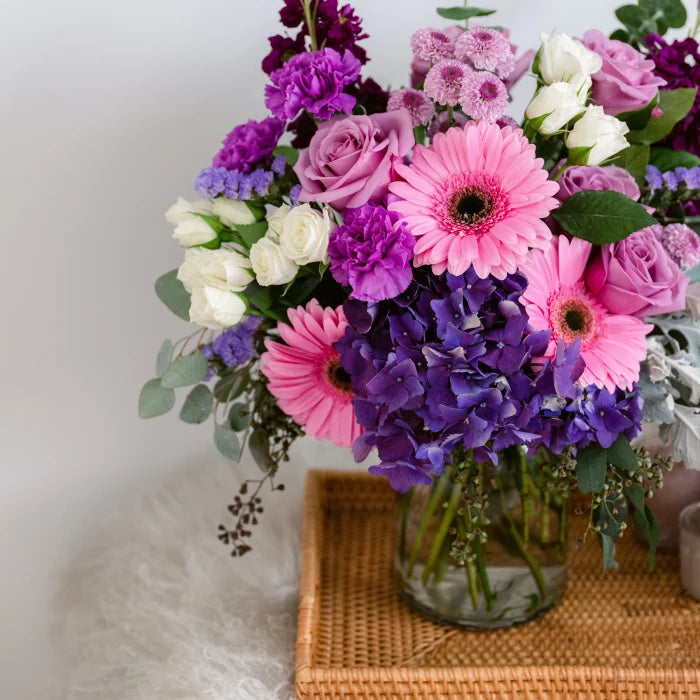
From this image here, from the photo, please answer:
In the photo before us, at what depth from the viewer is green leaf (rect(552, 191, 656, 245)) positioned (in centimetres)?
72

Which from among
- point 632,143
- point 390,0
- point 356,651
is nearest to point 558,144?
point 632,143

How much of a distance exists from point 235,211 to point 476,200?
218 mm

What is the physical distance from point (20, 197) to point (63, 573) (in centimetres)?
51

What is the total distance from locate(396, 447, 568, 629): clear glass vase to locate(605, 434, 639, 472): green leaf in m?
0.08

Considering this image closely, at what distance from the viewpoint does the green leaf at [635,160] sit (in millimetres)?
804

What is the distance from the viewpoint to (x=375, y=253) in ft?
2.21

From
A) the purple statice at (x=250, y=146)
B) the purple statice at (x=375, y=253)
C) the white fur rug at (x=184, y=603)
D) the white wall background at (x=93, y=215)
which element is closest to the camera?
the purple statice at (x=375, y=253)

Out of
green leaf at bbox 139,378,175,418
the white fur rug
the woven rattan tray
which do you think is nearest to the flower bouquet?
green leaf at bbox 139,378,175,418

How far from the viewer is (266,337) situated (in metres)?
0.86

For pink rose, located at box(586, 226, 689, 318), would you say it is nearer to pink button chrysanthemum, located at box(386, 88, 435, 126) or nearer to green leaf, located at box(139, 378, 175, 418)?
pink button chrysanthemum, located at box(386, 88, 435, 126)

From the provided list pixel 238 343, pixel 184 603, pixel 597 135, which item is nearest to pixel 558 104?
pixel 597 135

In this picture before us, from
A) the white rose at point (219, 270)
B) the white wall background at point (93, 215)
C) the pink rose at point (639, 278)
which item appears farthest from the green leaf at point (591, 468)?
the white wall background at point (93, 215)

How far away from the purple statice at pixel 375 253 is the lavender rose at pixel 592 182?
0.16m

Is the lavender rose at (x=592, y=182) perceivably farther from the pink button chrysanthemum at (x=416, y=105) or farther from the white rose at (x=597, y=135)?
the pink button chrysanthemum at (x=416, y=105)
